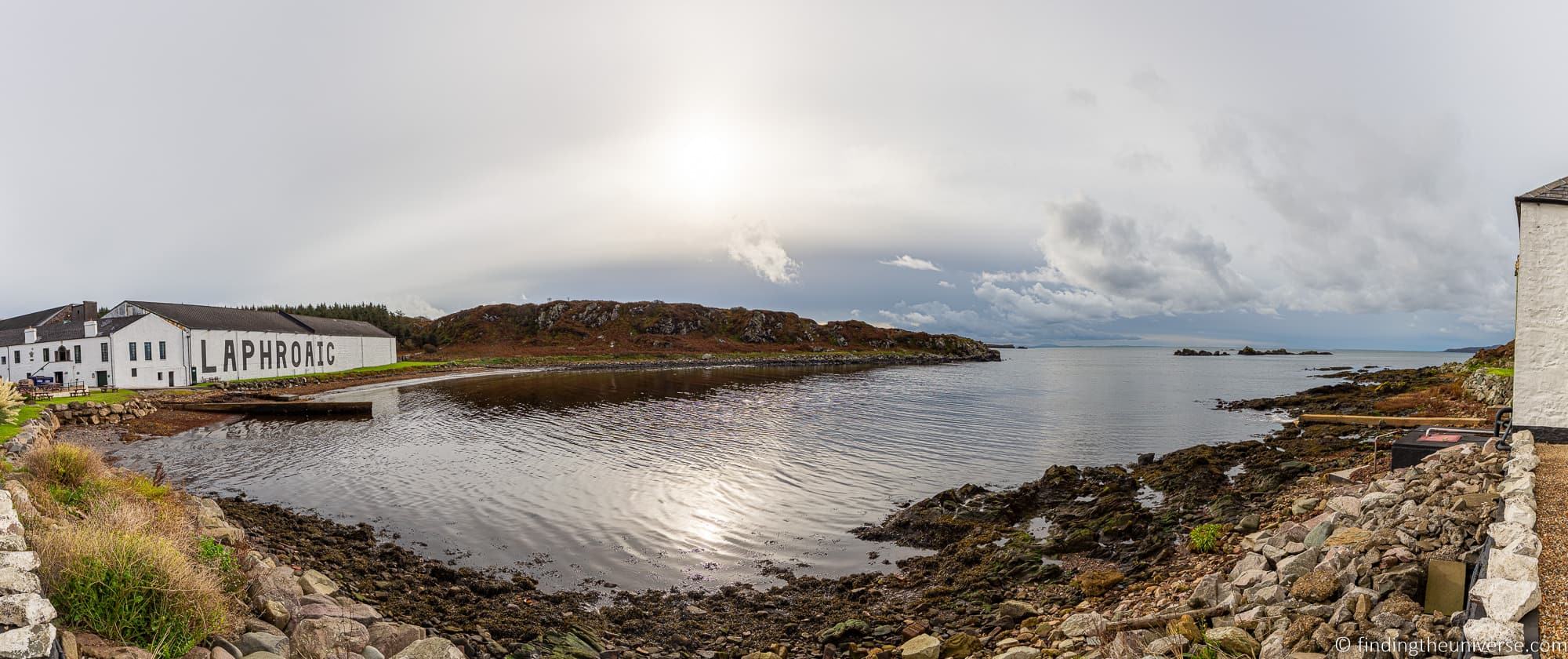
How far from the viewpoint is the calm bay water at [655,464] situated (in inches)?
559

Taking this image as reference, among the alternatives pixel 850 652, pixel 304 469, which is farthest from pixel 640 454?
pixel 850 652

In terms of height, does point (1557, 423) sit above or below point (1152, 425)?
above

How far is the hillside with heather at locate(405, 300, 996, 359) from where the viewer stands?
120750mm

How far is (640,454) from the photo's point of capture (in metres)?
25.0

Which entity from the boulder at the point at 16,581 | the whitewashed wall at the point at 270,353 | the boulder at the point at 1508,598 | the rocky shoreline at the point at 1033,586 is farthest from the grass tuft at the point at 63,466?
the whitewashed wall at the point at 270,353

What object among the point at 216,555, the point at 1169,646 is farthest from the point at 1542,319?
the point at 216,555

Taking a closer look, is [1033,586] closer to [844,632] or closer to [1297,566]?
[844,632]

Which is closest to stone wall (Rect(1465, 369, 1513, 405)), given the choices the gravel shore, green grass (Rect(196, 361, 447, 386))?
the gravel shore

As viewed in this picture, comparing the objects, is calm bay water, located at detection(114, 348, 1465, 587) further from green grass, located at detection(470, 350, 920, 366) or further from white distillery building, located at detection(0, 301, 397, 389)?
green grass, located at detection(470, 350, 920, 366)

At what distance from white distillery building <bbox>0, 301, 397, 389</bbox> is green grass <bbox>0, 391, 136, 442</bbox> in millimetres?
9769

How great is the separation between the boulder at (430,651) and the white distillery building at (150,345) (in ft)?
187

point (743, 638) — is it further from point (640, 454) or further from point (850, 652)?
point (640, 454)

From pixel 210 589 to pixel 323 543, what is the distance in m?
7.72

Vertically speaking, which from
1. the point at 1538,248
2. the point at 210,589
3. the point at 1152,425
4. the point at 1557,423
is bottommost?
the point at 1152,425
